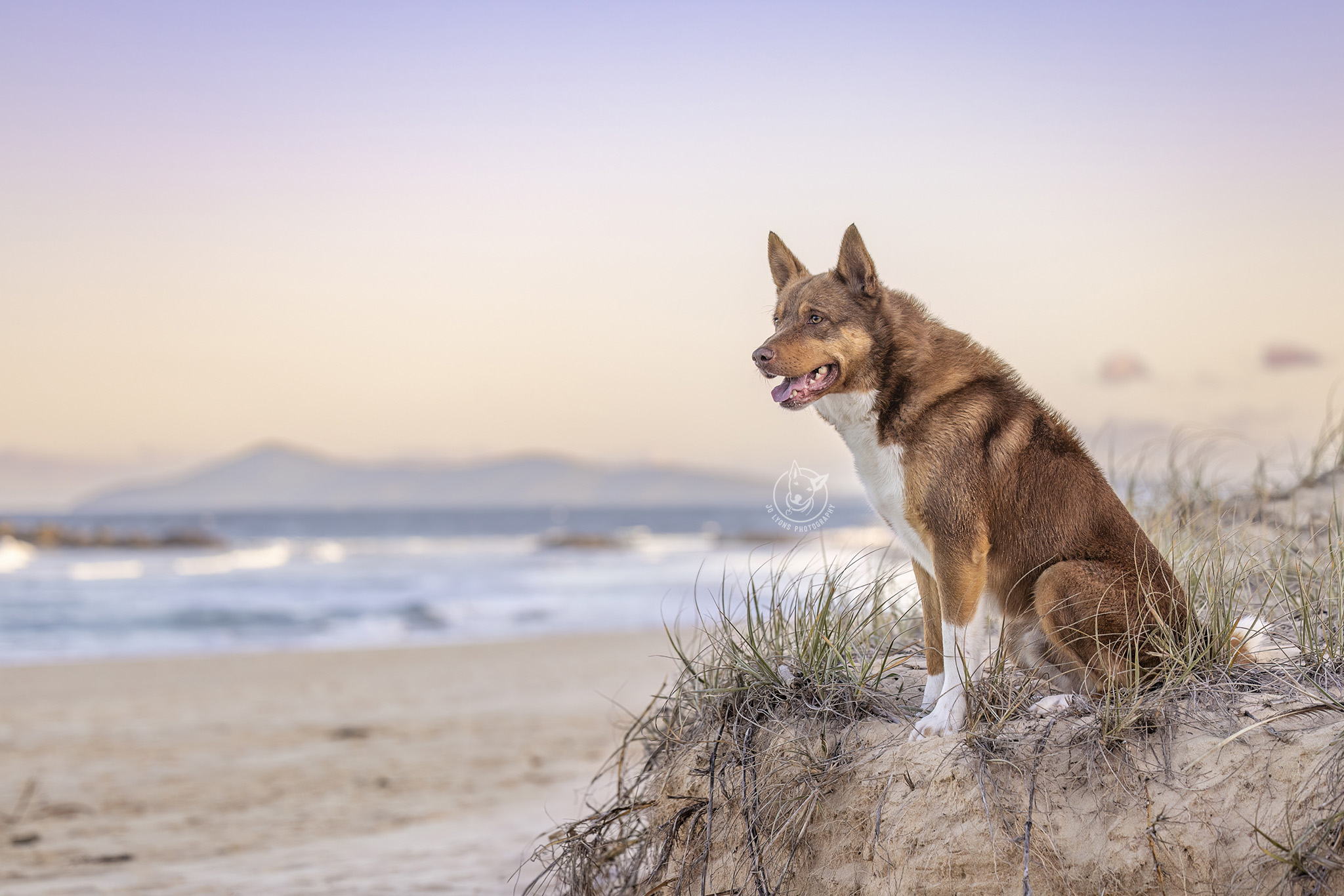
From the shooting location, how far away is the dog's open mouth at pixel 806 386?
11.9 ft

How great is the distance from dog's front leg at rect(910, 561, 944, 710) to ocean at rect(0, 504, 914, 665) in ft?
2.31

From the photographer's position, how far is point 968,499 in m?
3.61

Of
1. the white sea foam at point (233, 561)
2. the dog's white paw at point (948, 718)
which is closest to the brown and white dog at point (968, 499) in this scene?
the dog's white paw at point (948, 718)

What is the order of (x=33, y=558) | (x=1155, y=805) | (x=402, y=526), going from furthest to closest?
(x=402, y=526)
(x=33, y=558)
(x=1155, y=805)

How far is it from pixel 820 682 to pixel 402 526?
80974 millimetres

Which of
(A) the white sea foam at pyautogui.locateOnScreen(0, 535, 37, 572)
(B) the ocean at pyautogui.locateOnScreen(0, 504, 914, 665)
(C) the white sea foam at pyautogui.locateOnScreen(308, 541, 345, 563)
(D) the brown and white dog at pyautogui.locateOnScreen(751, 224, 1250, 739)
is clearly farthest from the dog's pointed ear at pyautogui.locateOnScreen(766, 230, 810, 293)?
(C) the white sea foam at pyautogui.locateOnScreen(308, 541, 345, 563)

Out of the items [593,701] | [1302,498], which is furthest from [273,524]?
[1302,498]

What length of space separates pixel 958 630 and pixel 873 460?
682 millimetres

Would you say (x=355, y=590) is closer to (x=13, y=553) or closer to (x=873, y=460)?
(x=13, y=553)

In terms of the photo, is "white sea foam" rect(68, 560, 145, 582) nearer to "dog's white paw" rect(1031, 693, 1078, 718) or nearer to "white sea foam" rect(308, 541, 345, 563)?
"white sea foam" rect(308, 541, 345, 563)

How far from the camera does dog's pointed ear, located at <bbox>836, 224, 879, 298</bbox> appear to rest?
12.3 feet

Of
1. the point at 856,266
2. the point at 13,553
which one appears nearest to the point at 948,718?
the point at 856,266

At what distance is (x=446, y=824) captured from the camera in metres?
7.55

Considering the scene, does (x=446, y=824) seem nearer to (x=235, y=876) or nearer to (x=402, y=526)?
(x=235, y=876)
